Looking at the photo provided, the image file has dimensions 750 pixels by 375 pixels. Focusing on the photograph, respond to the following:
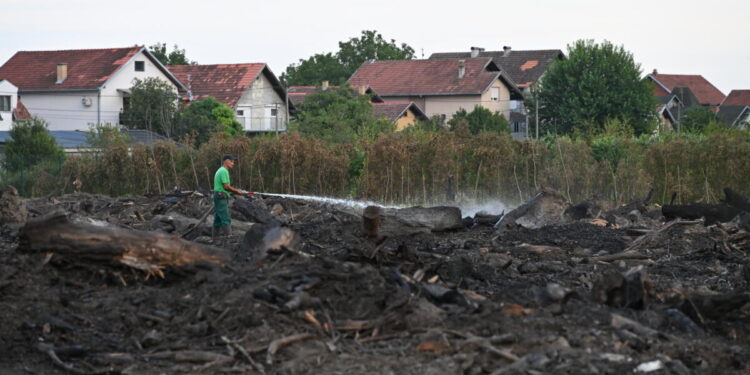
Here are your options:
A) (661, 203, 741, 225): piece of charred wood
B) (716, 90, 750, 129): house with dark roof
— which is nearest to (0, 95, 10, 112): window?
(661, 203, 741, 225): piece of charred wood

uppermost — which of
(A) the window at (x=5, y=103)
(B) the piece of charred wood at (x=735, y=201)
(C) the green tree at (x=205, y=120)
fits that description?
(A) the window at (x=5, y=103)

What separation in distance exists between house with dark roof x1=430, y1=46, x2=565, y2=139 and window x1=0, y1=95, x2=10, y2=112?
3260 centimetres

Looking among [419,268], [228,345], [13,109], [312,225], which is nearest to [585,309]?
[419,268]

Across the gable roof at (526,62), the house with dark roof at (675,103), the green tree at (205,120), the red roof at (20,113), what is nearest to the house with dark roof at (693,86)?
the house with dark roof at (675,103)

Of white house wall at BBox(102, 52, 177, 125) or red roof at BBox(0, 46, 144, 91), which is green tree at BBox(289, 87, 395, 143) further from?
red roof at BBox(0, 46, 144, 91)

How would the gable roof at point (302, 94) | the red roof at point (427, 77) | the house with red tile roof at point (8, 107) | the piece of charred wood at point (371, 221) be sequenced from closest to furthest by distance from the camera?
the piece of charred wood at point (371, 221), the house with red tile roof at point (8, 107), the gable roof at point (302, 94), the red roof at point (427, 77)

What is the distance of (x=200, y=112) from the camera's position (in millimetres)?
51875

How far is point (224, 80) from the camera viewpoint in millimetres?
60281

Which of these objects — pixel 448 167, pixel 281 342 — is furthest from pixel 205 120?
pixel 281 342

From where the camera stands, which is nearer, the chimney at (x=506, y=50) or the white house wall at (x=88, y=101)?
the white house wall at (x=88, y=101)

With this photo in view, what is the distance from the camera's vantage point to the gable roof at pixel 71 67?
2115 inches

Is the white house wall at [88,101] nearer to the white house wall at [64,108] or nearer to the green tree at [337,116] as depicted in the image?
the white house wall at [64,108]

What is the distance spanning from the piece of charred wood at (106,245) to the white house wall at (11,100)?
132 feet

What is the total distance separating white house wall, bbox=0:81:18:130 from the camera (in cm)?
4762
